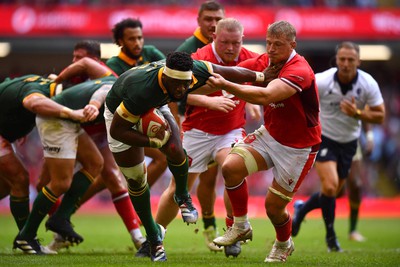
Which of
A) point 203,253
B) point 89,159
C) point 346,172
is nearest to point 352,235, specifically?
point 346,172

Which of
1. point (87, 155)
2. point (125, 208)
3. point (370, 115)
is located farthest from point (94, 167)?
point (370, 115)

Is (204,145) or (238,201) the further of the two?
(204,145)

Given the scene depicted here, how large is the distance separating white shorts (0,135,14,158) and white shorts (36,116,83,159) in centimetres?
50

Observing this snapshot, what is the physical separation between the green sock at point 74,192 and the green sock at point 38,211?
339mm

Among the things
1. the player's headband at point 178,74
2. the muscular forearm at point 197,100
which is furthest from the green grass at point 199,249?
the player's headband at point 178,74

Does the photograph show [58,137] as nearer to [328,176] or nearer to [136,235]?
[136,235]

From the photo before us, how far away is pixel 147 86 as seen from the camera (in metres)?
7.82

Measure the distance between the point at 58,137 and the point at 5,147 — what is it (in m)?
0.77

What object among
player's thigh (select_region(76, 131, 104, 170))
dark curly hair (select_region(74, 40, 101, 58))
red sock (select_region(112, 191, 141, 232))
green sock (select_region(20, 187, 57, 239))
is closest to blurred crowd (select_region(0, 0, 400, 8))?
dark curly hair (select_region(74, 40, 101, 58))

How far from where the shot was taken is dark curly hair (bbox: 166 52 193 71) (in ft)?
25.0

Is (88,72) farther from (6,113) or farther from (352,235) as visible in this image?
(352,235)

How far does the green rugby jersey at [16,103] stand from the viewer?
9844 millimetres

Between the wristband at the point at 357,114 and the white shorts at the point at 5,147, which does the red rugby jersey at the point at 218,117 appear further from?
the white shorts at the point at 5,147

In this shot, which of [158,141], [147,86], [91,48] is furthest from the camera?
[91,48]
